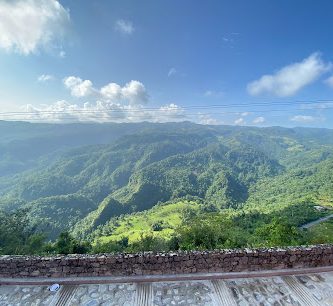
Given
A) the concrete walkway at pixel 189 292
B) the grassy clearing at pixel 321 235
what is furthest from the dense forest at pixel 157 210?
the concrete walkway at pixel 189 292

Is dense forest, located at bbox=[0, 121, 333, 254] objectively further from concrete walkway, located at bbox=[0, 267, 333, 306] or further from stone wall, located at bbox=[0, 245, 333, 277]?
concrete walkway, located at bbox=[0, 267, 333, 306]

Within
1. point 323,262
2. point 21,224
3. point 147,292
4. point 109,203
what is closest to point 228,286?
point 147,292

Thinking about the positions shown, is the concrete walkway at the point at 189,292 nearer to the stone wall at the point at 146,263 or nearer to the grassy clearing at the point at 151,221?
the stone wall at the point at 146,263

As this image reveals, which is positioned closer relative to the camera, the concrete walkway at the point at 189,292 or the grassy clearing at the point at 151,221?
the concrete walkway at the point at 189,292

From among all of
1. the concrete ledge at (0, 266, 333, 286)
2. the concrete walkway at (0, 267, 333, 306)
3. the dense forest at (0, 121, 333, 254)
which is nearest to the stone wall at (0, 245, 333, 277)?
the concrete ledge at (0, 266, 333, 286)

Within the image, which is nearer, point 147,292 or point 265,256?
point 147,292

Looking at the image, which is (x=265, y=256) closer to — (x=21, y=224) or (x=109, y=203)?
(x=21, y=224)
